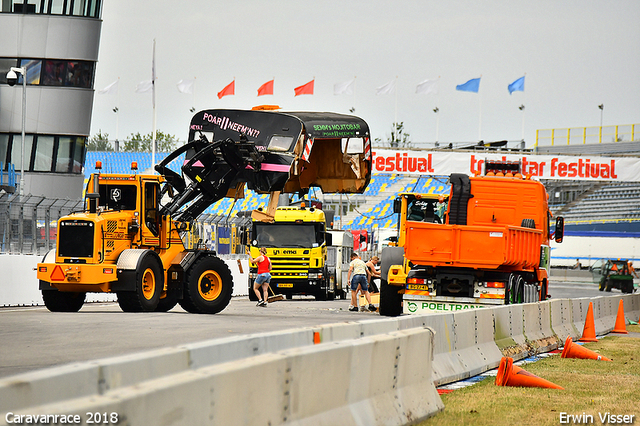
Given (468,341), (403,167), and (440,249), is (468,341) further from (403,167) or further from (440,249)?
(403,167)

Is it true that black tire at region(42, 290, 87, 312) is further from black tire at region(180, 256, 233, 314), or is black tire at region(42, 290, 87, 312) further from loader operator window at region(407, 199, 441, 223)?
loader operator window at region(407, 199, 441, 223)

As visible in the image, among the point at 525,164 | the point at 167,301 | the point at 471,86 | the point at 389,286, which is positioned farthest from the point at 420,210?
the point at 471,86

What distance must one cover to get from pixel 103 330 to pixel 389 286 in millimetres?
7968

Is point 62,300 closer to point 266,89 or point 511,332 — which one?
point 511,332

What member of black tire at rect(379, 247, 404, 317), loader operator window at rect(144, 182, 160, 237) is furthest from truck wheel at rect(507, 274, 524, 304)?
loader operator window at rect(144, 182, 160, 237)

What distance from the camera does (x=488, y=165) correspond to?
23.7 meters

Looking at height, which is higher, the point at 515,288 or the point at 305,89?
the point at 305,89

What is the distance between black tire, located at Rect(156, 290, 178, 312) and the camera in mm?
20703

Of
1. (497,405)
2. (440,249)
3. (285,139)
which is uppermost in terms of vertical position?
(285,139)

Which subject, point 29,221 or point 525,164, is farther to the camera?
point 525,164

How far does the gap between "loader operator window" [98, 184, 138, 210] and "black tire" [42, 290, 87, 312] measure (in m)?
→ 2.26

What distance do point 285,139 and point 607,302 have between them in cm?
864

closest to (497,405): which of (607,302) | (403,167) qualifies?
(607,302)

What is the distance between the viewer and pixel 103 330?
15578 millimetres
